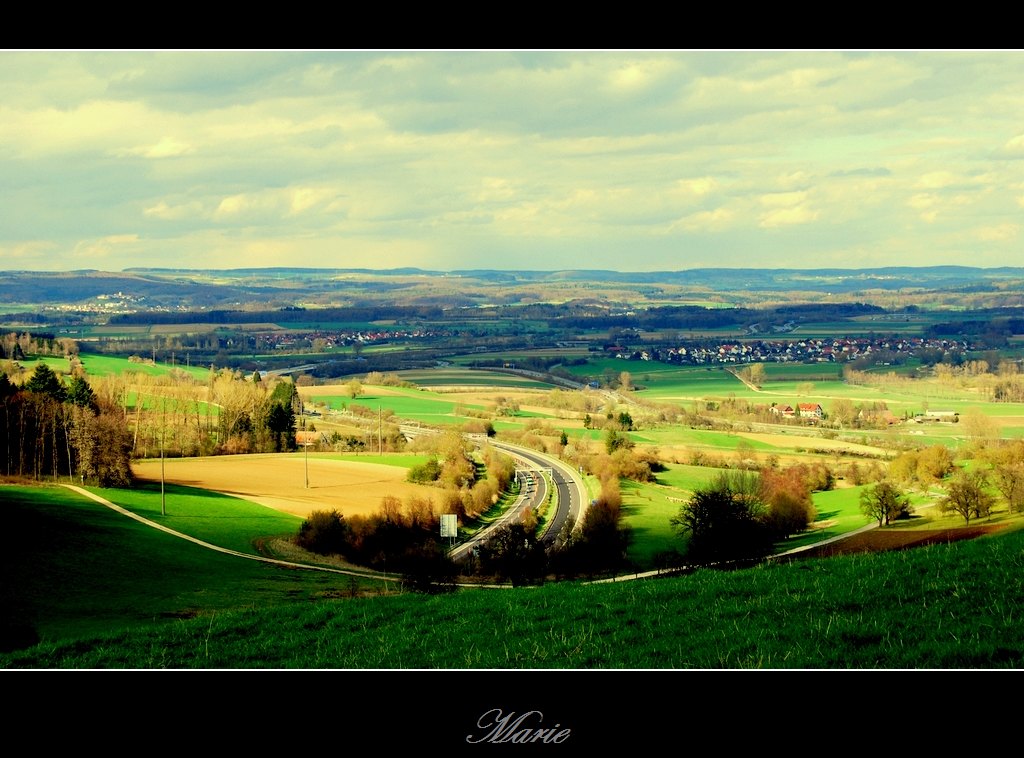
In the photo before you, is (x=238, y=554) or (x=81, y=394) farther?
(x=81, y=394)

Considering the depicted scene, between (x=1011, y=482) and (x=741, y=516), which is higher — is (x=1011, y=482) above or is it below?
above

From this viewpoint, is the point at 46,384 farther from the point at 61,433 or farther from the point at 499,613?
the point at 499,613

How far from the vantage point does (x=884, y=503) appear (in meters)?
7.66

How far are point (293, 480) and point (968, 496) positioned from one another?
226 inches

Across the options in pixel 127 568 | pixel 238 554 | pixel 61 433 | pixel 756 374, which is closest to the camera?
pixel 127 568

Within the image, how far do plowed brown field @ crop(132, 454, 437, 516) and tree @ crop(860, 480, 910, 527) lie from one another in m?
3.67

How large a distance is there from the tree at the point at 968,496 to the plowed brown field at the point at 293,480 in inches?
172

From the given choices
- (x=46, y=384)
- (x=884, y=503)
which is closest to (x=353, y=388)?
(x=46, y=384)

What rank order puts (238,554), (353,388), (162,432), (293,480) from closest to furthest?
(238,554), (293,480), (162,432), (353,388)

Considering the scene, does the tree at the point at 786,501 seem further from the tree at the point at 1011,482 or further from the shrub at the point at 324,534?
the shrub at the point at 324,534

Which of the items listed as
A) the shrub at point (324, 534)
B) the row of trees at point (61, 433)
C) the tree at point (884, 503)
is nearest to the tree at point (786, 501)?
the tree at point (884, 503)
